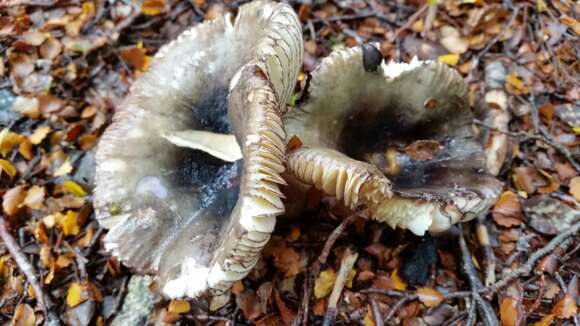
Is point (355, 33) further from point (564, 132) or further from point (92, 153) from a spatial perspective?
point (92, 153)

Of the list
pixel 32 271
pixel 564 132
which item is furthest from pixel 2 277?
pixel 564 132

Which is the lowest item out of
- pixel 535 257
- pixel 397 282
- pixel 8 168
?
pixel 397 282

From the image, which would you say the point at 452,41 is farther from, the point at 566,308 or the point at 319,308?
the point at 319,308

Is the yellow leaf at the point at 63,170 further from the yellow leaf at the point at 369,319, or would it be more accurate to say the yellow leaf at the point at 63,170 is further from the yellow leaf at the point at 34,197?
the yellow leaf at the point at 369,319

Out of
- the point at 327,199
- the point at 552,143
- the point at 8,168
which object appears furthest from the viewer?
the point at 8,168

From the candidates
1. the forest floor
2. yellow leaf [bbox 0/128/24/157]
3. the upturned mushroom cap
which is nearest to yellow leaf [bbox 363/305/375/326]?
the forest floor

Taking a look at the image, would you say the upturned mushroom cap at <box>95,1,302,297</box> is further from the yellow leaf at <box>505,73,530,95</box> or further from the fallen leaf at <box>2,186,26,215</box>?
the yellow leaf at <box>505,73,530,95</box>

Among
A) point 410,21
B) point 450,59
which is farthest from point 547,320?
point 410,21

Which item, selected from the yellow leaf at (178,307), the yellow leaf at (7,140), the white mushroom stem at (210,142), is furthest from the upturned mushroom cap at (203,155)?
the yellow leaf at (7,140)
